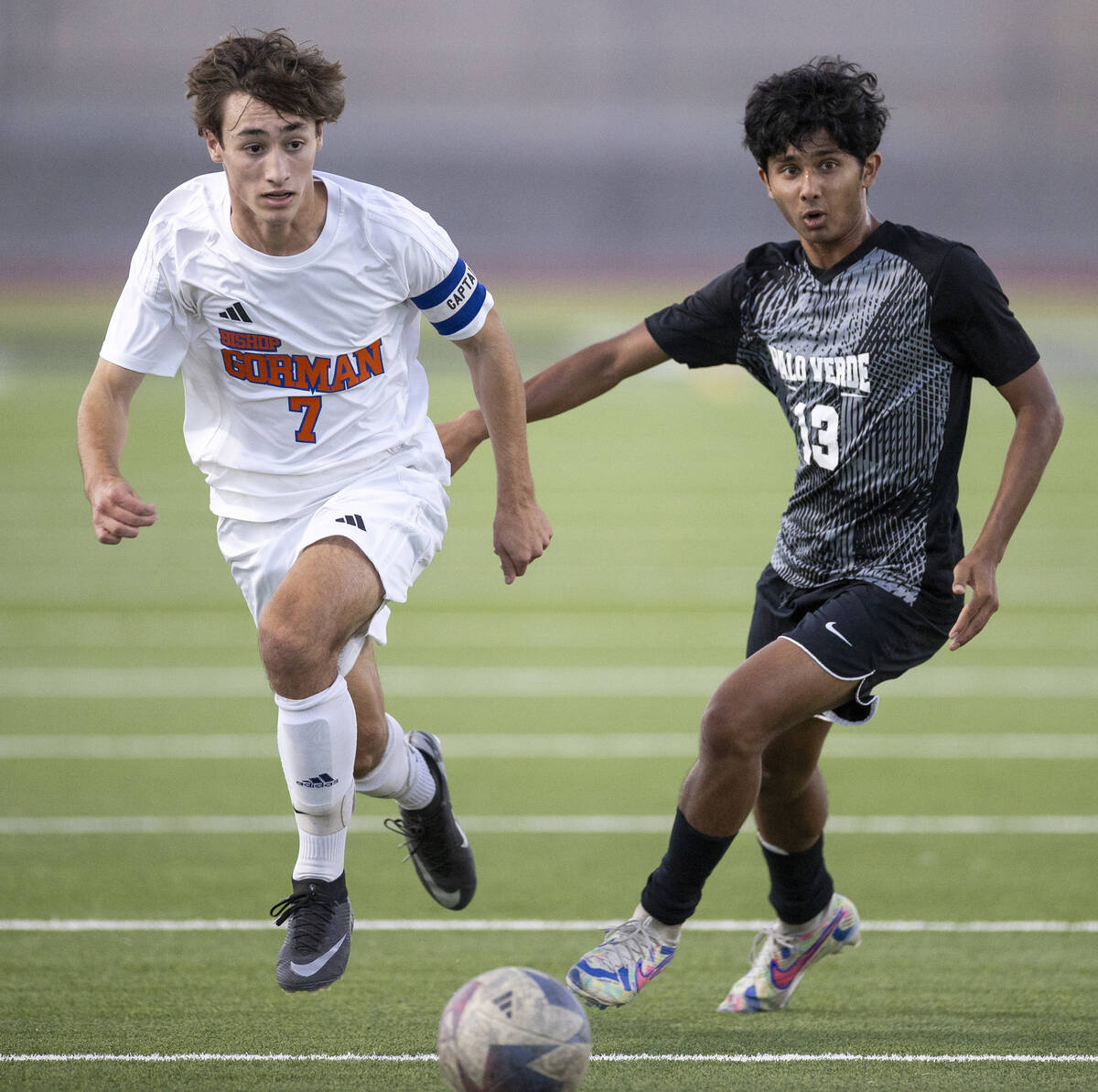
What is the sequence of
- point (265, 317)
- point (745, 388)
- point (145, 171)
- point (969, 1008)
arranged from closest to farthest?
point (265, 317) → point (969, 1008) → point (745, 388) → point (145, 171)

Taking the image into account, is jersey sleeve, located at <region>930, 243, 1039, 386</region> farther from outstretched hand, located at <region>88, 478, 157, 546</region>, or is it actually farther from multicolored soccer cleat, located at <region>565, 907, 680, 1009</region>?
outstretched hand, located at <region>88, 478, 157, 546</region>

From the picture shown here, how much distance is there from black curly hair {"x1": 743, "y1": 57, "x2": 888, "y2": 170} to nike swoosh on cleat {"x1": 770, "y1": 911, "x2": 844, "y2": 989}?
2188 millimetres

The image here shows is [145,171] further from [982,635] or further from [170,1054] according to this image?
[170,1054]

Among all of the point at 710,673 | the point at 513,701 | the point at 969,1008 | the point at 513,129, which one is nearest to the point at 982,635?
the point at 710,673

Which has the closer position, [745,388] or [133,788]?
[133,788]

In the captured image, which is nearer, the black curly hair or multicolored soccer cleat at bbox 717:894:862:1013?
the black curly hair

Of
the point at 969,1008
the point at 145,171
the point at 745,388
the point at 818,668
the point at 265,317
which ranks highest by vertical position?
the point at 265,317

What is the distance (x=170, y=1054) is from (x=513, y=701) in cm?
609

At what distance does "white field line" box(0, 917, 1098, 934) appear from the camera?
5.72 metres

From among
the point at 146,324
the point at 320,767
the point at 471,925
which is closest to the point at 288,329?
the point at 146,324

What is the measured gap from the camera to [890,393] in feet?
14.1

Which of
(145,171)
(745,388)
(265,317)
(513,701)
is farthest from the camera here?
(145,171)

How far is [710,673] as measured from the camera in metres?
10.7

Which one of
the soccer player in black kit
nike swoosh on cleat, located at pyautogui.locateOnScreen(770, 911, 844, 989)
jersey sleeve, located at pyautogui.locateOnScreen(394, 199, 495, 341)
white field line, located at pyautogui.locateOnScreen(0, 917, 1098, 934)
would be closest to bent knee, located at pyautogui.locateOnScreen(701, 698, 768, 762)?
the soccer player in black kit
